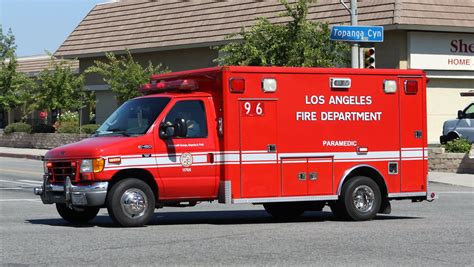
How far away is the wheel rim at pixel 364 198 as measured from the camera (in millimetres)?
16562

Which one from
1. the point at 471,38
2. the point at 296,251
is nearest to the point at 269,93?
the point at 296,251

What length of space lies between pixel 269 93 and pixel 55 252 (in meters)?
5.18

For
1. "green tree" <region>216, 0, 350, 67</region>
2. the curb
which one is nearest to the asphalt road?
"green tree" <region>216, 0, 350, 67</region>

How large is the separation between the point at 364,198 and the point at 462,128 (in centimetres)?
1863

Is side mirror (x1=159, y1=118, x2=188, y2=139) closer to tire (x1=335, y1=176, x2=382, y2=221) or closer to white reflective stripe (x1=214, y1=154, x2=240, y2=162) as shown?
white reflective stripe (x1=214, y1=154, x2=240, y2=162)

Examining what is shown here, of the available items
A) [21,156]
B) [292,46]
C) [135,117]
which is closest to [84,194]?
[135,117]

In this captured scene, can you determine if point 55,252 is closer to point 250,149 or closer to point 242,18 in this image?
point 250,149

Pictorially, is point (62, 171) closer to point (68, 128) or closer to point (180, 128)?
point (180, 128)

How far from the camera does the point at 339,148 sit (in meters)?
16.4

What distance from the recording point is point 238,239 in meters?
13.6

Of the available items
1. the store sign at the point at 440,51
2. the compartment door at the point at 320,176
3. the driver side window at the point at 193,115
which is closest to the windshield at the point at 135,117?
the driver side window at the point at 193,115

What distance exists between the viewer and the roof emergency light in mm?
15773

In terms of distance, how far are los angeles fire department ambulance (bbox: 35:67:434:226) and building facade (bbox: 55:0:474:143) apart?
69.3ft

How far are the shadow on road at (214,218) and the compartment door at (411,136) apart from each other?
787 millimetres
